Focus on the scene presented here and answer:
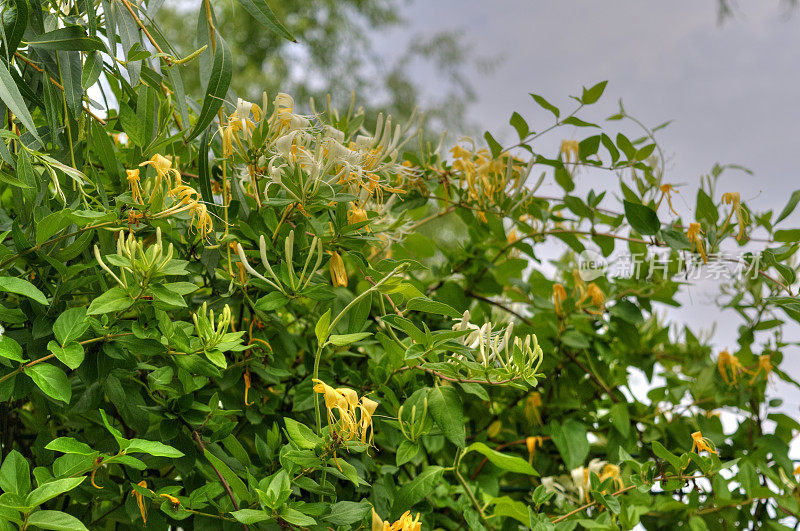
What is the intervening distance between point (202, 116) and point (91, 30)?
0.09 m

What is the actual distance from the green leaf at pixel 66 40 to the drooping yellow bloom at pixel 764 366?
2.49 ft

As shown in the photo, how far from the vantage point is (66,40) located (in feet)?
1.42

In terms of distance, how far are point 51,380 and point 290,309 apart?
253mm

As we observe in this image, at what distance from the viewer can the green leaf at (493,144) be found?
66 centimetres

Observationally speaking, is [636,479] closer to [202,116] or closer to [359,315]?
[359,315]

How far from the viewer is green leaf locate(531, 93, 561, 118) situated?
26.0 inches

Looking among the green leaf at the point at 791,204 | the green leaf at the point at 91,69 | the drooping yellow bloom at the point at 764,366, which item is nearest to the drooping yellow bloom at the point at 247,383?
the green leaf at the point at 91,69

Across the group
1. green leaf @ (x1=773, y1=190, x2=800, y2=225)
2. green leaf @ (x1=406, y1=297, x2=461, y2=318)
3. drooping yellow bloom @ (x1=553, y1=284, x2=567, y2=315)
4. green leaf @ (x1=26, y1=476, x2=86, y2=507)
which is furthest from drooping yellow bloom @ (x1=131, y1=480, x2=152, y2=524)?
green leaf @ (x1=773, y1=190, x2=800, y2=225)

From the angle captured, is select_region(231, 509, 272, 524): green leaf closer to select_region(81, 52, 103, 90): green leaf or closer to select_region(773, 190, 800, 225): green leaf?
select_region(81, 52, 103, 90): green leaf

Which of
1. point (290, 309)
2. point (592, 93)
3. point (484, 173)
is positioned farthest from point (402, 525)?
point (592, 93)

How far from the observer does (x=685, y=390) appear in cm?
82

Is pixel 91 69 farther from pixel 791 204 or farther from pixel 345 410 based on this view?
pixel 791 204

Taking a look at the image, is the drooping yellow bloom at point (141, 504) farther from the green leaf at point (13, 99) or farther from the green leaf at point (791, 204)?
the green leaf at point (791, 204)

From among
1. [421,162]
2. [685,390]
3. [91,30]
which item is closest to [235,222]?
[91,30]
